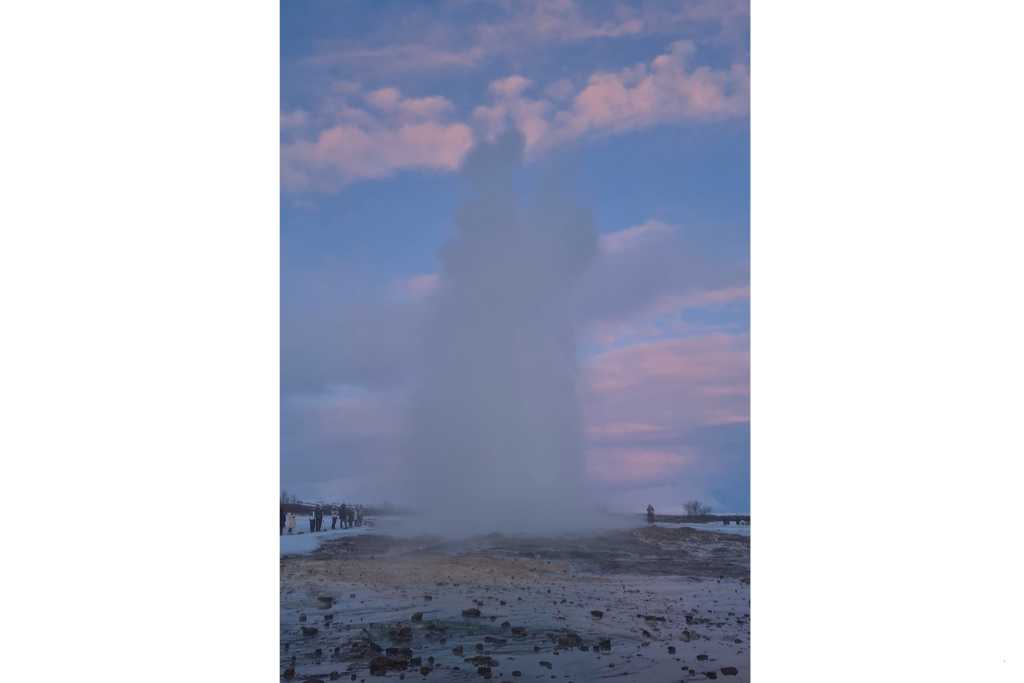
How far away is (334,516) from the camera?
11.6 feet

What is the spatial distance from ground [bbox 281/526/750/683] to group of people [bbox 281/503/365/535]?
2.7 inches

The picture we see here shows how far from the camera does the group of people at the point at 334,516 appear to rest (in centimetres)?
353

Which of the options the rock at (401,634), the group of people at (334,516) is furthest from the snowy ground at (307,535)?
the rock at (401,634)

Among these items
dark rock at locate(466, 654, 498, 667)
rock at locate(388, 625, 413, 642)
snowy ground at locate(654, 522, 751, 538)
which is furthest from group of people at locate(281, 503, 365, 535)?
snowy ground at locate(654, 522, 751, 538)

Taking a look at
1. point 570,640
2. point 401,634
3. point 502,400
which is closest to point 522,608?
point 570,640

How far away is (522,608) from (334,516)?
812mm

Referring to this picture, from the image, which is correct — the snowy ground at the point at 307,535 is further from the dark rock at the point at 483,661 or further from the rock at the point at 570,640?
the rock at the point at 570,640

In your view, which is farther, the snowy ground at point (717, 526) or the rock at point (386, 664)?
the snowy ground at point (717, 526)

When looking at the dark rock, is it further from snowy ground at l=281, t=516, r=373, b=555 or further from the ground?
snowy ground at l=281, t=516, r=373, b=555

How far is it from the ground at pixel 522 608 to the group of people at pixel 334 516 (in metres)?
0.07

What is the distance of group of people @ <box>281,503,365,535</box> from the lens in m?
3.53
